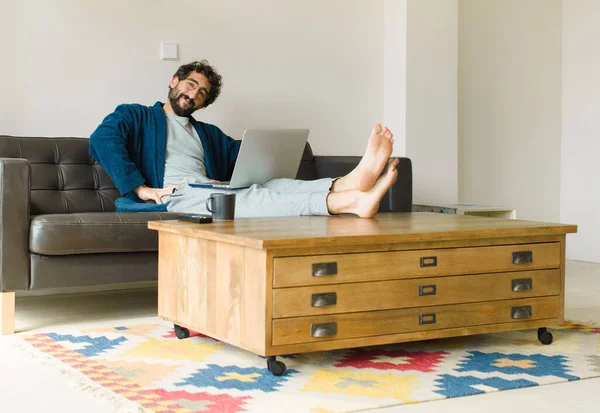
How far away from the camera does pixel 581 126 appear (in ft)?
18.2

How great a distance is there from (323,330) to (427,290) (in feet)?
1.32

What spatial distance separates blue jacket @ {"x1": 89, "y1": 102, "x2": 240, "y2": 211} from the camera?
352 cm

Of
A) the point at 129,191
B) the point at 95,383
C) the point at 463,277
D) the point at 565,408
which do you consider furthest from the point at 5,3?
the point at 565,408

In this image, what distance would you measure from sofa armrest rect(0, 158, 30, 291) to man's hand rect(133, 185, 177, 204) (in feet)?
2.10

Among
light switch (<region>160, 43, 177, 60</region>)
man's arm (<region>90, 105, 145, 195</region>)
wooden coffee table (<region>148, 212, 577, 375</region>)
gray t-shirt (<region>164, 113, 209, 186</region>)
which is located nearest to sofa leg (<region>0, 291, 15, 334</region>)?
wooden coffee table (<region>148, 212, 577, 375</region>)

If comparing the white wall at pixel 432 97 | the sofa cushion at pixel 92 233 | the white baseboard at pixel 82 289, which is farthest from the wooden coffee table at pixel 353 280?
the white wall at pixel 432 97

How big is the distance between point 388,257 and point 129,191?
1.49 meters

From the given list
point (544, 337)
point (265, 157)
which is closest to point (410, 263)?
point (544, 337)

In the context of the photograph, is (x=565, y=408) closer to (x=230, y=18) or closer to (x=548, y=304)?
(x=548, y=304)

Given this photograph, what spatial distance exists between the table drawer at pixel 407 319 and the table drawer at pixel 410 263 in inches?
4.3

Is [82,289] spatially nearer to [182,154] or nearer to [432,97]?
[182,154]

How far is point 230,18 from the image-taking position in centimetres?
450

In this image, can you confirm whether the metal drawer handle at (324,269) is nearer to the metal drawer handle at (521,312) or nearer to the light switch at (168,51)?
the metal drawer handle at (521,312)

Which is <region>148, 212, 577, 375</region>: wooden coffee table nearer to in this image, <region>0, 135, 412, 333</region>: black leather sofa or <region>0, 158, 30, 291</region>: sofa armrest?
<region>0, 135, 412, 333</region>: black leather sofa
